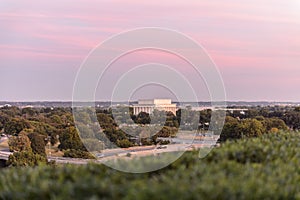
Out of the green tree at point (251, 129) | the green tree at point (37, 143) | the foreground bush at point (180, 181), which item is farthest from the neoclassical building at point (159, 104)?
the green tree at point (37, 143)

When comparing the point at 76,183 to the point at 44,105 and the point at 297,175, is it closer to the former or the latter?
the point at 297,175

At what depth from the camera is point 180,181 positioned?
441 centimetres

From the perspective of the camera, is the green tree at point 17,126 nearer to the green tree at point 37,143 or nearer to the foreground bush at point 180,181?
the green tree at point 37,143

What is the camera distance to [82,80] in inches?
509

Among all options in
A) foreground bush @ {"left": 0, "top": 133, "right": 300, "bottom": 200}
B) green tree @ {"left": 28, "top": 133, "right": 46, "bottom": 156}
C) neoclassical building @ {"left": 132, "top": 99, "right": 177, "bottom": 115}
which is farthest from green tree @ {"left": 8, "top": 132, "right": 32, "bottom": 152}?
foreground bush @ {"left": 0, "top": 133, "right": 300, "bottom": 200}

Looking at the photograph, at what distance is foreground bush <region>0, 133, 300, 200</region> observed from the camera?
4.13m

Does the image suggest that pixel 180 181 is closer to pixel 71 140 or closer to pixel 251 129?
pixel 251 129

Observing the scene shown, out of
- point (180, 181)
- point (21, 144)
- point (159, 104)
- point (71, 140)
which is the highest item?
point (159, 104)

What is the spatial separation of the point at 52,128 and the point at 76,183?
52.3 metres

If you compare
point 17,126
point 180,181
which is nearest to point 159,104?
point 180,181

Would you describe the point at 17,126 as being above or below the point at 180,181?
below

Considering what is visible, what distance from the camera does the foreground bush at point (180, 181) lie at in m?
4.13

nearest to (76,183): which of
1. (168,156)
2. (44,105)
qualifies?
(168,156)

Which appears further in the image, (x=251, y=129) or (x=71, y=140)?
(x=71, y=140)
